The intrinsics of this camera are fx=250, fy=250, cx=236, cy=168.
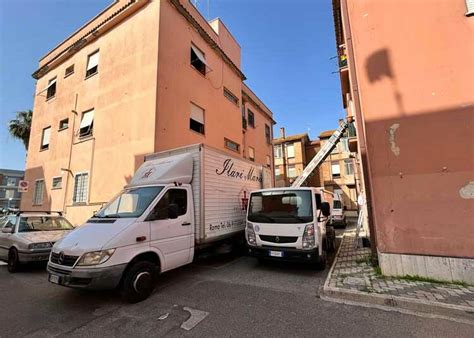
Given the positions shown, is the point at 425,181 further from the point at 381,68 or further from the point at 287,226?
the point at 287,226

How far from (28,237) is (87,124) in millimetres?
7381

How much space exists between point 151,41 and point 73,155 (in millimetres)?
6993

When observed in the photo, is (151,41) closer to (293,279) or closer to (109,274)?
(109,274)

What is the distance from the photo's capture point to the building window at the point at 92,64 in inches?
511

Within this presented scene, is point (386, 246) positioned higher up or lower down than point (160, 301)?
higher up

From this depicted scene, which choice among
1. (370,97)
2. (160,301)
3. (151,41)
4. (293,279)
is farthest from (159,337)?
(151,41)

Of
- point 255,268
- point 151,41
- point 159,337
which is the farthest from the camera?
point 151,41

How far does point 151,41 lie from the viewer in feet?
35.3

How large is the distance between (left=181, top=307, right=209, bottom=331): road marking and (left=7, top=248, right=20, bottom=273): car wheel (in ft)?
18.3

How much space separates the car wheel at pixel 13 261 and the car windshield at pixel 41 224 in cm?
63

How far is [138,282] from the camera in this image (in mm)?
4559

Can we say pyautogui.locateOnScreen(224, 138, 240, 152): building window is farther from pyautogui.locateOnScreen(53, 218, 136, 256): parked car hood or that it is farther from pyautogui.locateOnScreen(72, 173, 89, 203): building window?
pyautogui.locateOnScreen(53, 218, 136, 256): parked car hood

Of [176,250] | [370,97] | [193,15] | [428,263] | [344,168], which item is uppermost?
[193,15]

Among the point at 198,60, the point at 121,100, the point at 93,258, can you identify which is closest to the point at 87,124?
the point at 121,100
